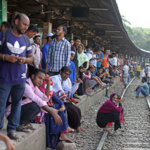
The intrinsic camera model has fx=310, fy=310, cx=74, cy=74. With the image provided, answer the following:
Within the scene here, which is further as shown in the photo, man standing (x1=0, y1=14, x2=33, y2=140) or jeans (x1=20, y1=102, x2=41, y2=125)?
jeans (x1=20, y1=102, x2=41, y2=125)

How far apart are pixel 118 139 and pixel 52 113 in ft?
7.87

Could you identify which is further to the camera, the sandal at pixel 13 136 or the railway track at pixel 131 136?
the railway track at pixel 131 136

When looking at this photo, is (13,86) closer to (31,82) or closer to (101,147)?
(31,82)

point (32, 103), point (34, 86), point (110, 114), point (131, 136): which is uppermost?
point (34, 86)

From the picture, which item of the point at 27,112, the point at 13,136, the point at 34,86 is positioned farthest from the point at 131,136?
the point at 13,136

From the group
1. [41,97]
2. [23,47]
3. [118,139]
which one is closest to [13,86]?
[23,47]

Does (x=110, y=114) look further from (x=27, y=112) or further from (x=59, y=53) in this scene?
(x=27, y=112)

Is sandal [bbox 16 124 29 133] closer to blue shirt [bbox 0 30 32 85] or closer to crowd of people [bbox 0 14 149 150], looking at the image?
crowd of people [bbox 0 14 149 150]

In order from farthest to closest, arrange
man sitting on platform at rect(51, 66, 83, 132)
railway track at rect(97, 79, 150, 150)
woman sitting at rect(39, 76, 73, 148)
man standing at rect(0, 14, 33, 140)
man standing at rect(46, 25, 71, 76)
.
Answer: man standing at rect(46, 25, 71, 76), railway track at rect(97, 79, 150, 150), man sitting on platform at rect(51, 66, 83, 132), woman sitting at rect(39, 76, 73, 148), man standing at rect(0, 14, 33, 140)

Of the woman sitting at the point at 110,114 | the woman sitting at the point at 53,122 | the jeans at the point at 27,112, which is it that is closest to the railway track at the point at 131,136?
the woman sitting at the point at 110,114

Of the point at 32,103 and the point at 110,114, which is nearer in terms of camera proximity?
the point at 32,103

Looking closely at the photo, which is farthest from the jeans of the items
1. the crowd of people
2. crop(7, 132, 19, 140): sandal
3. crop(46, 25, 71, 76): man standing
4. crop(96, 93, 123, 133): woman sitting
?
crop(96, 93, 123, 133): woman sitting

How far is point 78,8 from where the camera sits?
453 inches

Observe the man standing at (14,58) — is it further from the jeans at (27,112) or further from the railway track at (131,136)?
the railway track at (131,136)
